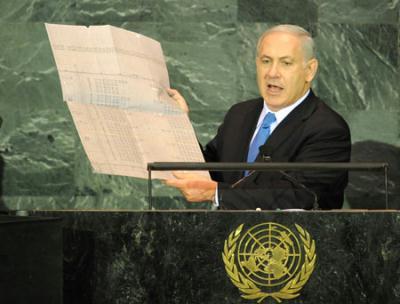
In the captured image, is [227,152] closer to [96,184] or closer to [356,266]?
[356,266]

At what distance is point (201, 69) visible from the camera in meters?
6.75

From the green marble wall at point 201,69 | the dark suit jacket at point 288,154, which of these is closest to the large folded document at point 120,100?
the dark suit jacket at point 288,154

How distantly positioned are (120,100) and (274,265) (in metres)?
0.98

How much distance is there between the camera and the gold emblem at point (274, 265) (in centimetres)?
337

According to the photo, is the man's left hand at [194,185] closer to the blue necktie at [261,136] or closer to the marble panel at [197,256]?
the blue necktie at [261,136]

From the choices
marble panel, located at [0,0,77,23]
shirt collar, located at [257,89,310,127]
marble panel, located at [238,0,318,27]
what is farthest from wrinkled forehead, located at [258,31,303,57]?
marble panel, located at [0,0,77,23]

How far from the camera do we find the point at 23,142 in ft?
22.3

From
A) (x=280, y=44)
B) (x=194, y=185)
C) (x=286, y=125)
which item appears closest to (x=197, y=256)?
(x=194, y=185)

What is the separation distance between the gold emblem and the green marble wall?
336 centimetres

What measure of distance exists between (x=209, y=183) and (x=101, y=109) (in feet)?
2.06

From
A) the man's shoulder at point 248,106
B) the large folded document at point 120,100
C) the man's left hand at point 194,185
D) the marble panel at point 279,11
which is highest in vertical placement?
the marble panel at point 279,11

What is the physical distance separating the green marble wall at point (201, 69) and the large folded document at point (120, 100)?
9.07 ft

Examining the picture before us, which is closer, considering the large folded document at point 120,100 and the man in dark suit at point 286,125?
the large folded document at point 120,100

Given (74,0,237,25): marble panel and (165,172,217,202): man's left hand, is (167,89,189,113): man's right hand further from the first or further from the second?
(74,0,237,25): marble panel
